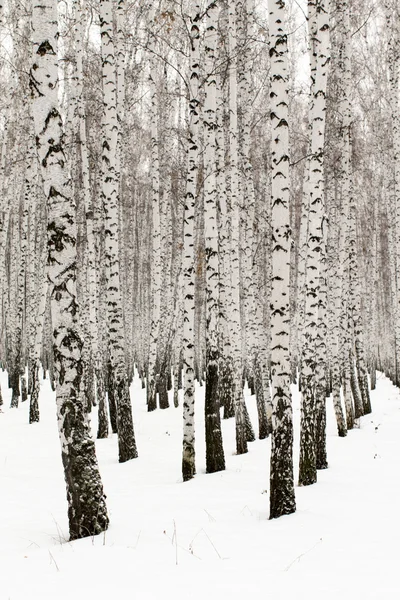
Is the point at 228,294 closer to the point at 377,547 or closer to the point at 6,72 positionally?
the point at 377,547

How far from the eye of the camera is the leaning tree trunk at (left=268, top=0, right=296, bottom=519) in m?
5.67

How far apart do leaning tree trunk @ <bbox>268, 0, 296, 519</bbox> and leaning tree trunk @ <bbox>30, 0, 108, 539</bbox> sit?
1.82 m

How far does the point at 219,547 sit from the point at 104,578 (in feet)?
3.60

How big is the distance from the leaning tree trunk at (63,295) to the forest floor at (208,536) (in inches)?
15.7

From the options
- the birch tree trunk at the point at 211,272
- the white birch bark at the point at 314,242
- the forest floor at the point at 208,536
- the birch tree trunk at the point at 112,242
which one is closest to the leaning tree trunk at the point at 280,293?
the forest floor at the point at 208,536

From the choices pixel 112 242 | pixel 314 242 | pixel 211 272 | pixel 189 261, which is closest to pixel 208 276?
pixel 211 272

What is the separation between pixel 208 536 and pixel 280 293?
2.51m

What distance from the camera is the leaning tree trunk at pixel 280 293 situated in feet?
18.6

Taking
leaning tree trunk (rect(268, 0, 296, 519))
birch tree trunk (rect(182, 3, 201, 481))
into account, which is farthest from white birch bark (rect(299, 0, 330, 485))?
birch tree trunk (rect(182, 3, 201, 481))

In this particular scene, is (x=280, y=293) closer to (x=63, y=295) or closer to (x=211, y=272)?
(x=63, y=295)

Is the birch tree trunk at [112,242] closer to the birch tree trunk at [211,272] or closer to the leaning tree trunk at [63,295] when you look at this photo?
the birch tree trunk at [211,272]

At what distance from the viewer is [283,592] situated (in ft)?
12.1

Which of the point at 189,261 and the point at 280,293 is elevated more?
the point at 189,261

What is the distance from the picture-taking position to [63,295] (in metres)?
5.18
